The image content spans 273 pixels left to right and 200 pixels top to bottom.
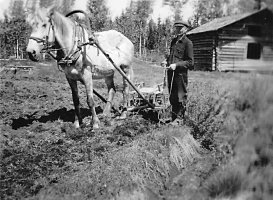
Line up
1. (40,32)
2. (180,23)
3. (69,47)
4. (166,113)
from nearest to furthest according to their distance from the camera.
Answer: (180,23), (40,32), (69,47), (166,113)

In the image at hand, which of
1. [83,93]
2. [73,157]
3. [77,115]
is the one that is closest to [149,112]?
[77,115]

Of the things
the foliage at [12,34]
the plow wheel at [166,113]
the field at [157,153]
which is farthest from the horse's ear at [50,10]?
the foliage at [12,34]

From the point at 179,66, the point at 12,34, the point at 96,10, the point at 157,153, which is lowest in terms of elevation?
the point at 157,153

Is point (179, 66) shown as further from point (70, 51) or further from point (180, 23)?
point (70, 51)

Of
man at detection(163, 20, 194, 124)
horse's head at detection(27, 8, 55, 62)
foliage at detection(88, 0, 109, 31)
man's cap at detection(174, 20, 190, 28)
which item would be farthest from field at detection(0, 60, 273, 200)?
foliage at detection(88, 0, 109, 31)

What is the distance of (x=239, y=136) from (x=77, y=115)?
4510 mm

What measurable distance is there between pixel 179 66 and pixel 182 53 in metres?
0.27

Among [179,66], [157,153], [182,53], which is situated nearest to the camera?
[157,153]

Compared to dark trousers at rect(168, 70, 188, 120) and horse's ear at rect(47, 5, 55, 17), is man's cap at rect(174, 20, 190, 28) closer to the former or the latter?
dark trousers at rect(168, 70, 188, 120)

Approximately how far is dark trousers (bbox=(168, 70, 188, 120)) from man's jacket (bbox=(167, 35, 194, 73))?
0.14 meters

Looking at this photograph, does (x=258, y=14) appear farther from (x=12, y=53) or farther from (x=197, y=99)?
(x=12, y=53)

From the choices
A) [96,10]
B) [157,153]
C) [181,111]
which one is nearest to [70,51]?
[181,111]

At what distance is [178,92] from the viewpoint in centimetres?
518

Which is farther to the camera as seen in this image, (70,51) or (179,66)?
(70,51)
